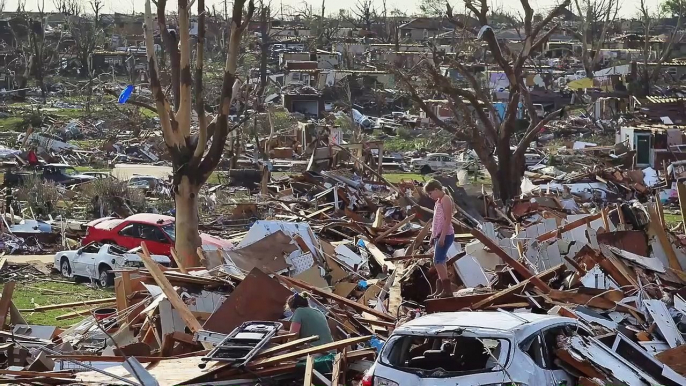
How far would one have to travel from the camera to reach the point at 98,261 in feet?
67.3

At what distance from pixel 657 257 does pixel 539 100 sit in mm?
54597

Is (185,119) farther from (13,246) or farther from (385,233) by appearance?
(13,246)

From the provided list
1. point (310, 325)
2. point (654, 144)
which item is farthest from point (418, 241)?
point (654, 144)

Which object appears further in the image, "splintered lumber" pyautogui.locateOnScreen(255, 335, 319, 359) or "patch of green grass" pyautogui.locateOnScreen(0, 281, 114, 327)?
"patch of green grass" pyautogui.locateOnScreen(0, 281, 114, 327)

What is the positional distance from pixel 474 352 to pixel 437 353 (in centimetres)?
31

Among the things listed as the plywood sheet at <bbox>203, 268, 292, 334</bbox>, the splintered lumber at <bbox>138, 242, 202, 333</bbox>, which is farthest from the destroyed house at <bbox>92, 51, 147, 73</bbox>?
the plywood sheet at <bbox>203, 268, 292, 334</bbox>

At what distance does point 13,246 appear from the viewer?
23.9 metres

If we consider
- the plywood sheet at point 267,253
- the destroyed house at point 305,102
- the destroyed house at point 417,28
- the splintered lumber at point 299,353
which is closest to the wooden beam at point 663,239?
the plywood sheet at point 267,253

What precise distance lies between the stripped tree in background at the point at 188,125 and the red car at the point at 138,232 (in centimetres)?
459

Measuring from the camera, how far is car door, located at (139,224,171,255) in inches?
868

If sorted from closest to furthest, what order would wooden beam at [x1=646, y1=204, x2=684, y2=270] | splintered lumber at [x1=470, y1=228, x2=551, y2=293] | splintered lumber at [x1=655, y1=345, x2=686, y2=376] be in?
splintered lumber at [x1=655, y1=345, x2=686, y2=376] < splintered lumber at [x1=470, y1=228, x2=551, y2=293] < wooden beam at [x1=646, y1=204, x2=684, y2=270]

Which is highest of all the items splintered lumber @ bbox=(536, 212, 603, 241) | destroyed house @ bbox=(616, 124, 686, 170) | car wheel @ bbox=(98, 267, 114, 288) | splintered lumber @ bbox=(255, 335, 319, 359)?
splintered lumber @ bbox=(255, 335, 319, 359)

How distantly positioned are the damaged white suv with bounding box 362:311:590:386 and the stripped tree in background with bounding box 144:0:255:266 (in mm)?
8589

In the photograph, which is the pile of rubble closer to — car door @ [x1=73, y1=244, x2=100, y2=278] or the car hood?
car door @ [x1=73, y1=244, x2=100, y2=278]
